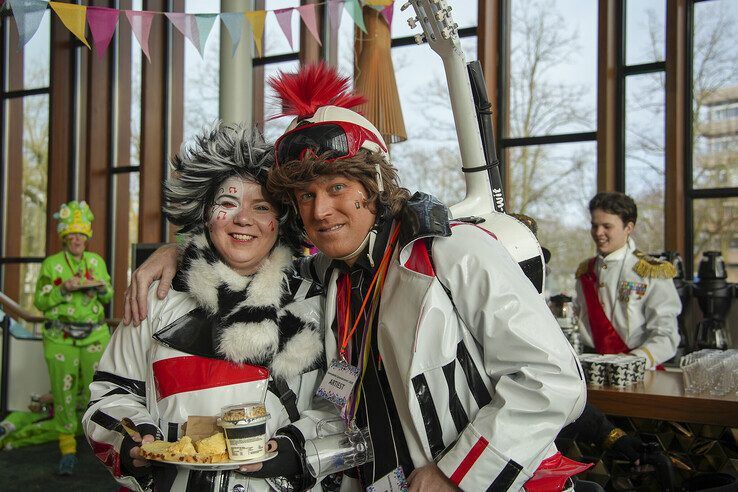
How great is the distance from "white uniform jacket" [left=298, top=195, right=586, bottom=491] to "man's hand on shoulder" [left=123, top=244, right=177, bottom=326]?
660 millimetres

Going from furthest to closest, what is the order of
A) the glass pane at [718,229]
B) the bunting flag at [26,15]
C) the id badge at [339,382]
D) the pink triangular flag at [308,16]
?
the glass pane at [718,229], the pink triangular flag at [308,16], the bunting flag at [26,15], the id badge at [339,382]

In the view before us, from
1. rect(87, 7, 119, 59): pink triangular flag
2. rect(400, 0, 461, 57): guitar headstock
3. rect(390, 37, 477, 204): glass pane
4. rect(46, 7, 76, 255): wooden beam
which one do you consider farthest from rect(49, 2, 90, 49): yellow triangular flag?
rect(46, 7, 76, 255): wooden beam

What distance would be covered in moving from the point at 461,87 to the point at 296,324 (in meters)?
0.91

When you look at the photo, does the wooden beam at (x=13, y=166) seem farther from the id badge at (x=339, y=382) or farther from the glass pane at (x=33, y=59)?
the id badge at (x=339, y=382)

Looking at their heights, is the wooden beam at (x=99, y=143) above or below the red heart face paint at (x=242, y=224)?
above

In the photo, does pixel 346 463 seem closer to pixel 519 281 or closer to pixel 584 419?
pixel 519 281

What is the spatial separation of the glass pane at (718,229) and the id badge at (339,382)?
3935 mm

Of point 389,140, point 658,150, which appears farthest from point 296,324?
point 658,150

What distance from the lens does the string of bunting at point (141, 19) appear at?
322 centimetres

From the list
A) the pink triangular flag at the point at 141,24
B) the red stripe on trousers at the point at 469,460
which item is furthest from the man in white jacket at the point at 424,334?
the pink triangular flag at the point at 141,24

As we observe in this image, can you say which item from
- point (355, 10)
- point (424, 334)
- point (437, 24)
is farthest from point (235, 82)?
point (424, 334)

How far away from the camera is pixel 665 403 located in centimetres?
249

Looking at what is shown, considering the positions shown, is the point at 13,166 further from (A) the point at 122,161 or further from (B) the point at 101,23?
(B) the point at 101,23

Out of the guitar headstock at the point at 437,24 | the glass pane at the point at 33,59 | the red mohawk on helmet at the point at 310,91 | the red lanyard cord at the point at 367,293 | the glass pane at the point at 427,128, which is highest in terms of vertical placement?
the glass pane at the point at 33,59
